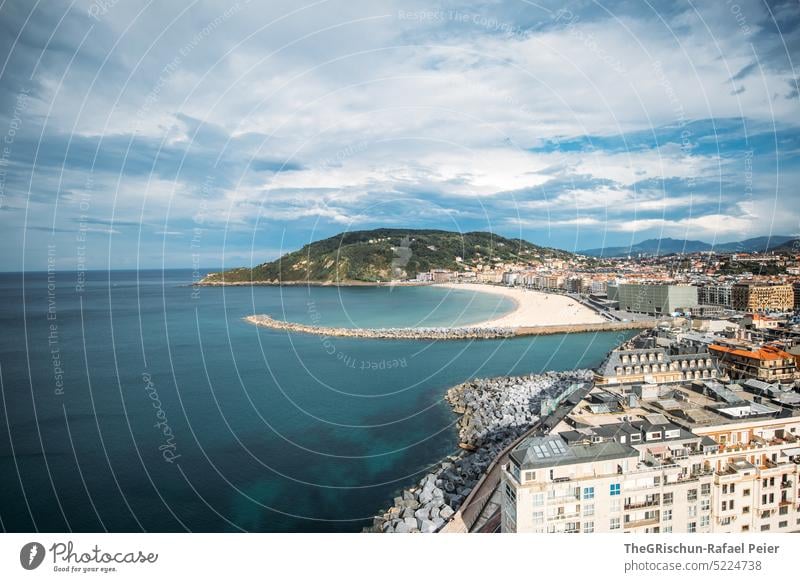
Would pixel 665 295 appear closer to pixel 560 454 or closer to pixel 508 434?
pixel 508 434

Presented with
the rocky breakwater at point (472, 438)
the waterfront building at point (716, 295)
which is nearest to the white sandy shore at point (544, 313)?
the waterfront building at point (716, 295)

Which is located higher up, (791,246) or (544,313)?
(791,246)

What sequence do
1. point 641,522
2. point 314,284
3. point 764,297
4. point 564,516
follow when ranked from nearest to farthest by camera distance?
point 564,516 < point 641,522 < point 764,297 < point 314,284

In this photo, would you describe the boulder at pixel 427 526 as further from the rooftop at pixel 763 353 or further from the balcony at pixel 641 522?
the rooftop at pixel 763 353

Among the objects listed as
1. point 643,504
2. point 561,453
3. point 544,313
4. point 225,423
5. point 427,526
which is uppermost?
point 561,453

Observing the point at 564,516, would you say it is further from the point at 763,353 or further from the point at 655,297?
the point at 655,297

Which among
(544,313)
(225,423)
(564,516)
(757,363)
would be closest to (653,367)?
(757,363)

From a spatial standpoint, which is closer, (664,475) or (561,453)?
(561,453)
